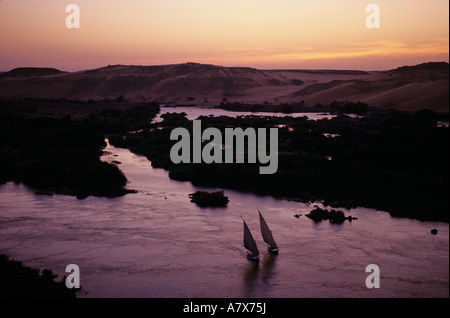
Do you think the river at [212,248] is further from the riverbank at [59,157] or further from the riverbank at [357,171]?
the riverbank at [59,157]

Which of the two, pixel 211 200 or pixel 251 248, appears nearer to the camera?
pixel 251 248

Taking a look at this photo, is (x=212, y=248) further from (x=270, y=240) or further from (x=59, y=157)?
(x=59, y=157)

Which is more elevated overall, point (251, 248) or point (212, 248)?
point (251, 248)

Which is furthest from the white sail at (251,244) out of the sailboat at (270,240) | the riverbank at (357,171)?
the riverbank at (357,171)

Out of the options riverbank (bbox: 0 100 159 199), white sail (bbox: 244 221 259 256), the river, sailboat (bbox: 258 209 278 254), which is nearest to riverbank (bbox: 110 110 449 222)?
the river

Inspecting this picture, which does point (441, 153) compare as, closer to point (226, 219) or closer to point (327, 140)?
point (327, 140)

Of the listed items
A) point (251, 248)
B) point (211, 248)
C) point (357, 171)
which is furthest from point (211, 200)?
point (357, 171)
